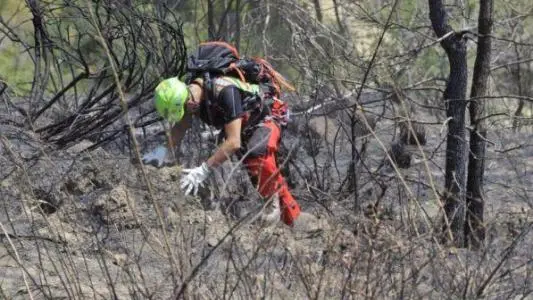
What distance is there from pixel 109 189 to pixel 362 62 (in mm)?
1829

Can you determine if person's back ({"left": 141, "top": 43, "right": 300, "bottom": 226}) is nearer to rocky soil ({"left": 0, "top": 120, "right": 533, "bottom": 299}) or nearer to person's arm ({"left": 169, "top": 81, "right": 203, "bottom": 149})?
person's arm ({"left": 169, "top": 81, "right": 203, "bottom": 149})

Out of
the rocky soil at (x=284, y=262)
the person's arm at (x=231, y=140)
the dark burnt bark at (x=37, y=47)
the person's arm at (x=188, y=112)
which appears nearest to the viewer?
the rocky soil at (x=284, y=262)

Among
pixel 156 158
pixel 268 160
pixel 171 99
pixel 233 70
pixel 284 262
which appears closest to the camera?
pixel 284 262

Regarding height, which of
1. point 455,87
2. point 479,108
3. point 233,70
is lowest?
point 479,108

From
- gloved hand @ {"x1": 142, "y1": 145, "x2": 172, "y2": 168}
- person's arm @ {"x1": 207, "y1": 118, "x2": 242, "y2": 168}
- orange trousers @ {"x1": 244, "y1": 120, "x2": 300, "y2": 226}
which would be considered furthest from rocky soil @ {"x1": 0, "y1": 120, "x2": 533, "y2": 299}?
gloved hand @ {"x1": 142, "y1": 145, "x2": 172, "y2": 168}

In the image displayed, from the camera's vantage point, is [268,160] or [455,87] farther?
[268,160]

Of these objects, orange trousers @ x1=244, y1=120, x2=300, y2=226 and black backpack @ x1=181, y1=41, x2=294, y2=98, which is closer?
black backpack @ x1=181, y1=41, x2=294, y2=98

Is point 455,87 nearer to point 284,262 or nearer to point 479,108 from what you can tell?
point 479,108

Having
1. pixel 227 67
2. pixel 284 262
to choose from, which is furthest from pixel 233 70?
pixel 284 262

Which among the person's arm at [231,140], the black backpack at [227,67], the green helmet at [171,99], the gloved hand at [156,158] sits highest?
the black backpack at [227,67]

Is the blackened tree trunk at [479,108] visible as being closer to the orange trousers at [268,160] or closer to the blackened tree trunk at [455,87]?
the blackened tree trunk at [455,87]

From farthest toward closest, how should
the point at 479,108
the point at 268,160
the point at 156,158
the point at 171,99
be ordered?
the point at 156,158 < the point at 268,160 < the point at 479,108 < the point at 171,99

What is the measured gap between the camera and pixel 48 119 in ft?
26.4

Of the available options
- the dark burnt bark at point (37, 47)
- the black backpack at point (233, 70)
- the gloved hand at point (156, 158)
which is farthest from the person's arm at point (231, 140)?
the dark burnt bark at point (37, 47)
